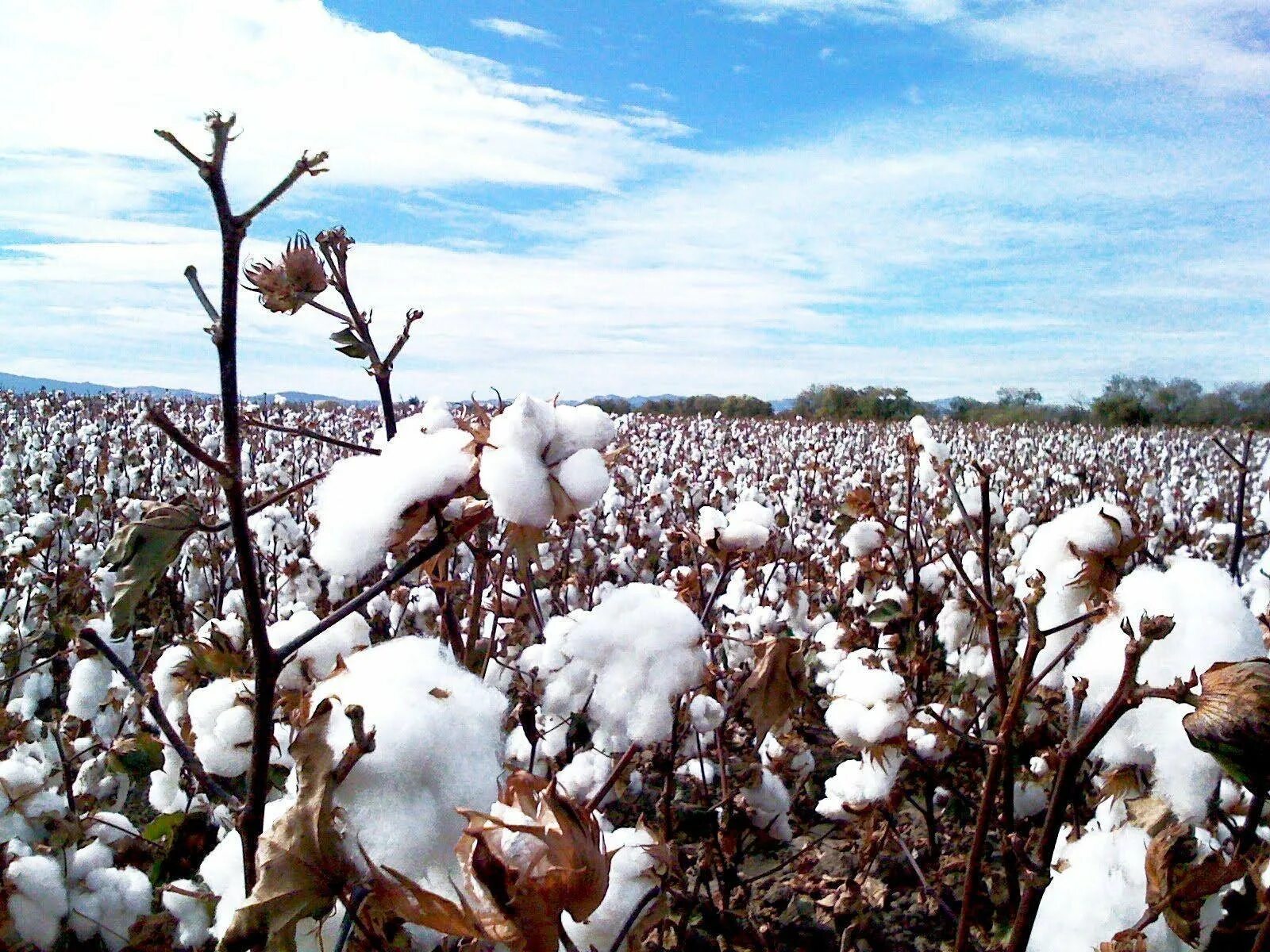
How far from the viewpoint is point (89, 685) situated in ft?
6.83

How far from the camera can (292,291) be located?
1.31 meters

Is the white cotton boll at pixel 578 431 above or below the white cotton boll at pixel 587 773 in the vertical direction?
above

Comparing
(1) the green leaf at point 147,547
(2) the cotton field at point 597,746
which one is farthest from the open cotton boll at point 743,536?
(1) the green leaf at point 147,547

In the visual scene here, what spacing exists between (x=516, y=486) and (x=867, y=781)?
141 cm

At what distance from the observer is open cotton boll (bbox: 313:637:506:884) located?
28.0 inches

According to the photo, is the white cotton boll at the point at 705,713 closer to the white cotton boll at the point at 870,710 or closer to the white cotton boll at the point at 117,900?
the white cotton boll at the point at 870,710

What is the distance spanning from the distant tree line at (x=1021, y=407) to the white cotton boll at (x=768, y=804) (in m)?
20.6

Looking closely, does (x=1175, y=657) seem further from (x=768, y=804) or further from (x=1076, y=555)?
(x=768, y=804)

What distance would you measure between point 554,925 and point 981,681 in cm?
200

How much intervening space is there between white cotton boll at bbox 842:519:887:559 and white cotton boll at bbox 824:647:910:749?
2.76ft

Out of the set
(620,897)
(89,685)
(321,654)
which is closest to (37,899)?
(89,685)

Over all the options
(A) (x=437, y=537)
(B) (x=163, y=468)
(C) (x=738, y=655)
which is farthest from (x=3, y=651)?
(B) (x=163, y=468)

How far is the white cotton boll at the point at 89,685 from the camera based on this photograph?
6.75 ft

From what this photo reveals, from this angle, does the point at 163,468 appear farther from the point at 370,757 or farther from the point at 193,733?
the point at 370,757
